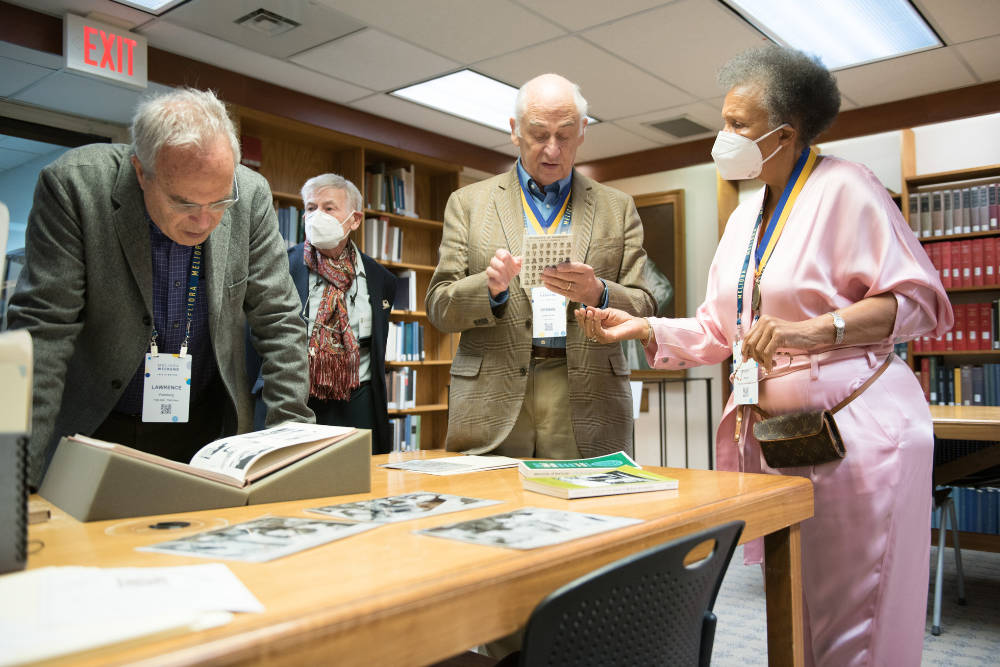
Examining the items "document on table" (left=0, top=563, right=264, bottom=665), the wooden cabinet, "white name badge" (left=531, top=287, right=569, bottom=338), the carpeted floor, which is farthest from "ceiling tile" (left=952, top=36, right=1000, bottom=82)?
"document on table" (left=0, top=563, right=264, bottom=665)

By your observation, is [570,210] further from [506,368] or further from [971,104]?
[971,104]

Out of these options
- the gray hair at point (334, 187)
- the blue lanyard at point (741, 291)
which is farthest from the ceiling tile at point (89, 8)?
the blue lanyard at point (741, 291)

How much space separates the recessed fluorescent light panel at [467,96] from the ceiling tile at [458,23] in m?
0.44

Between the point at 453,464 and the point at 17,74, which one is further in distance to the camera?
the point at 17,74

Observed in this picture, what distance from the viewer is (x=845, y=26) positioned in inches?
177

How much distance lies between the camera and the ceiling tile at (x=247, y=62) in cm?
448

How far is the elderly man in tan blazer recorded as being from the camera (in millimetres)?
1919

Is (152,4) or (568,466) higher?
(152,4)

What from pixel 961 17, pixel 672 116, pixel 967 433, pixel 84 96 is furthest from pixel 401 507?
pixel 672 116

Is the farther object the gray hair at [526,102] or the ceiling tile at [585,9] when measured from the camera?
the ceiling tile at [585,9]

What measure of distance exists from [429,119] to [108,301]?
4.83 meters

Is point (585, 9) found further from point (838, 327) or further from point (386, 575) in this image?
point (386, 575)

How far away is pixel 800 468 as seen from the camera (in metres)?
1.55

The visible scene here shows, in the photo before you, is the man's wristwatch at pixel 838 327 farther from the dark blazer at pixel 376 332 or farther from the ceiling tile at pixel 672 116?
the ceiling tile at pixel 672 116
